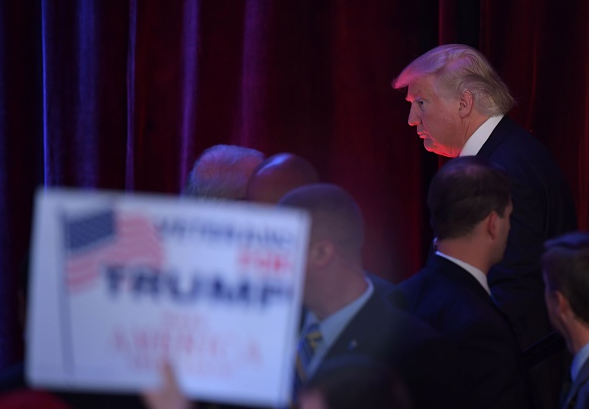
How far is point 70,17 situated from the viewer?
11.7 ft

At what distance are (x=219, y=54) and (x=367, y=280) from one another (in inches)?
74.7

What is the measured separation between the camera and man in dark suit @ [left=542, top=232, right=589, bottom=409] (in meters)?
1.92

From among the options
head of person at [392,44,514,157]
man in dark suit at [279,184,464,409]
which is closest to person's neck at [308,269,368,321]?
man in dark suit at [279,184,464,409]

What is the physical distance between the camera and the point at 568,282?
1.94 m

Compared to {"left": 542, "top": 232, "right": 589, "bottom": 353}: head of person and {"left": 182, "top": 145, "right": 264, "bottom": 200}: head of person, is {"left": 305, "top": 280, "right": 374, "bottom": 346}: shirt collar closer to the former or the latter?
{"left": 542, "top": 232, "right": 589, "bottom": 353}: head of person

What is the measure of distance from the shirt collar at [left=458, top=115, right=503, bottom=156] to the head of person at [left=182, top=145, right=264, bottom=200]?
632 mm

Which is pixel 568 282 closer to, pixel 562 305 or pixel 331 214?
pixel 562 305

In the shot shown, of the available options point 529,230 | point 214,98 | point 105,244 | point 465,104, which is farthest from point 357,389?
point 214,98

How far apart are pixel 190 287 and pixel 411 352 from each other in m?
0.52

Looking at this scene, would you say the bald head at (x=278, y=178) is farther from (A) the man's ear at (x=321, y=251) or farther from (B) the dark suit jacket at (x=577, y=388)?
(B) the dark suit jacket at (x=577, y=388)

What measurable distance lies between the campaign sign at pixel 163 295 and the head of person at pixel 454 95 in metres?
1.62

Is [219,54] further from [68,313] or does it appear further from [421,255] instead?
[68,313]

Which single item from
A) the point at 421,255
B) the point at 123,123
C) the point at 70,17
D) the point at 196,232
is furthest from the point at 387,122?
the point at 196,232

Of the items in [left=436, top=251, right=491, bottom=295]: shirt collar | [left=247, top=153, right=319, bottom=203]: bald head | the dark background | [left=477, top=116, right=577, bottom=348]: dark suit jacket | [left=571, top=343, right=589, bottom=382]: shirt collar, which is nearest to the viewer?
[left=571, top=343, right=589, bottom=382]: shirt collar
